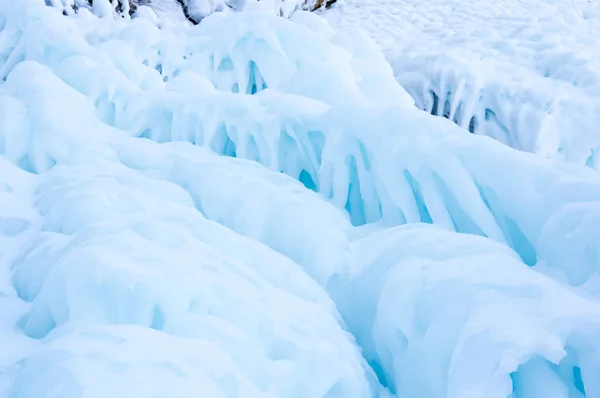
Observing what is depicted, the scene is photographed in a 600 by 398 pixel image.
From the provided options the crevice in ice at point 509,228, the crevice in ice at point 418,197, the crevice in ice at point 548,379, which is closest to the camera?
the crevice in ice at point 548,379

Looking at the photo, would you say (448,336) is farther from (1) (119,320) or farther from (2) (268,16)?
(2) (268,16)

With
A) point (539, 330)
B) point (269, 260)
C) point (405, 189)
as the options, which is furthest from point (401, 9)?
point (539, 330)

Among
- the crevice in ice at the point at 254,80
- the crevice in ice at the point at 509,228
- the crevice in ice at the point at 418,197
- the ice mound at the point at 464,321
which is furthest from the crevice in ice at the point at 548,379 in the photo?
the crevice in ice at the point at 254,80

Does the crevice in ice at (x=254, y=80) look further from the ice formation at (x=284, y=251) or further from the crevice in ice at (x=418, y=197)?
the crevice in ice at (x=418, y=197)

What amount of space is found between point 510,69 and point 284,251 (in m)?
4.93

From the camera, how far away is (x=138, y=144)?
3619 mm

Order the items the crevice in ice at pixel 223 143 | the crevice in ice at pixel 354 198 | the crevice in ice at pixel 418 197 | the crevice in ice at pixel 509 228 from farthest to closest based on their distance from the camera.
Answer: the crevice in ice at pixel 223 143
the crevice in ice at pixel 354 198
the crevice in ice at pixel 418 197
the crevice in ice at pixel 509 228

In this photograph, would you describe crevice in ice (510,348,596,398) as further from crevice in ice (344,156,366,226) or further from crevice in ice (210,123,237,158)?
crevice in ice (210,123,237,158)

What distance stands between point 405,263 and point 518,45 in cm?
599

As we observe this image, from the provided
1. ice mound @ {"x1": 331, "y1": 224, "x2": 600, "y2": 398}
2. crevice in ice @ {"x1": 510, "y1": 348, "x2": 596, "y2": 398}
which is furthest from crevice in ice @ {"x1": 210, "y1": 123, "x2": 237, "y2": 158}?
crevice in ice @ {"x1": 510, "y1": 348, "x2": 596, "y2": 398}

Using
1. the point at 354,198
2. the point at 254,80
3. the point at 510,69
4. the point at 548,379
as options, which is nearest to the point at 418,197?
the point at 354,198

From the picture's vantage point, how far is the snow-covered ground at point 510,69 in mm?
5273

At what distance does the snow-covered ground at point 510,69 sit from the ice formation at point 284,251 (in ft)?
6.46

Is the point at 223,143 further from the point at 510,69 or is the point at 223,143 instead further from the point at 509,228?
the point at 510,69
